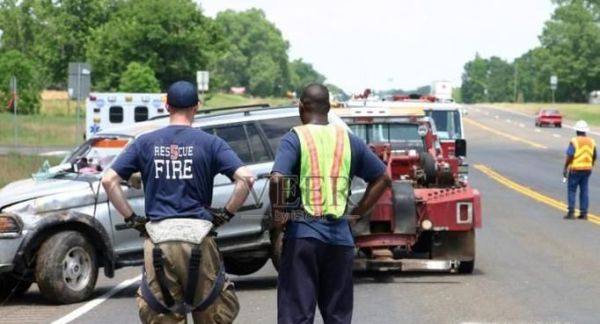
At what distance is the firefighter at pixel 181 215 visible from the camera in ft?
19.6

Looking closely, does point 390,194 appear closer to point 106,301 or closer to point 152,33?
point 106,301

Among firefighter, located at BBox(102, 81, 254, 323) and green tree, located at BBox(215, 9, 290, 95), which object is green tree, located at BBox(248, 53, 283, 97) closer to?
green tree, located at BBox(215, 9, 290, 95)

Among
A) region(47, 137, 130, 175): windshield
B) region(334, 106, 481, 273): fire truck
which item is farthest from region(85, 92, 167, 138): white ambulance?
region(47, 137, 130, 175): windshield

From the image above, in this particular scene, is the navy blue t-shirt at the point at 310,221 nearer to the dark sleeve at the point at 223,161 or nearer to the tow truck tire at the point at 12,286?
the dark sleeve at the point at 223,161

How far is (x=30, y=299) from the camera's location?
1151 centimetres

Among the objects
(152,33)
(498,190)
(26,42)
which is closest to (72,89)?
(498,190)

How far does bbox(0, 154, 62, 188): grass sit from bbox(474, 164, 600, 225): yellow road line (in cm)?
1231

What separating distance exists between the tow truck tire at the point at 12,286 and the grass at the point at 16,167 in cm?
1353

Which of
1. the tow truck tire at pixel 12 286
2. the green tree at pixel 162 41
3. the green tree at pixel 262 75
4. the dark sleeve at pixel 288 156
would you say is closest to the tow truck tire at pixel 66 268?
the tow truck tire at pixel 12 286

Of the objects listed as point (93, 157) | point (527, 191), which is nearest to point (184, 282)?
point (93, 157)

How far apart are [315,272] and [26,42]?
125327 millimetres

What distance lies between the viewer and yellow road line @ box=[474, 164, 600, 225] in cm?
2350

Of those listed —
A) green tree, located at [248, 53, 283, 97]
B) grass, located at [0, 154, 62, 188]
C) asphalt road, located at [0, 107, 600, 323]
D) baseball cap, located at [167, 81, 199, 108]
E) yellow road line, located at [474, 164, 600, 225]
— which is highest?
green tree, located at [248, 53, 283, 97]

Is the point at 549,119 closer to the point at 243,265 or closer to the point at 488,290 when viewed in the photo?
the point at 243,265
